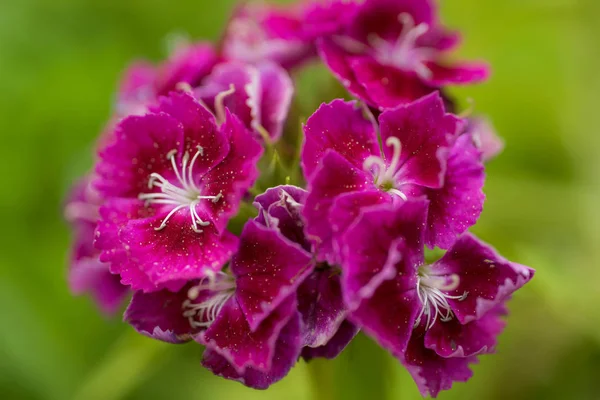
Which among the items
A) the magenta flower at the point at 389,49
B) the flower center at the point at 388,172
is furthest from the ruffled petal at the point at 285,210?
the magenta flower at the point at 389,49

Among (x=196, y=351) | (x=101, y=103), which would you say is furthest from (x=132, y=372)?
(x=101, y=103)

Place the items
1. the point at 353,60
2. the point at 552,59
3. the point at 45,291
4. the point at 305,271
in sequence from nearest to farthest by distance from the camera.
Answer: the point at 305,271, the point at 353,60, the point at 45,291, the point at 552,59

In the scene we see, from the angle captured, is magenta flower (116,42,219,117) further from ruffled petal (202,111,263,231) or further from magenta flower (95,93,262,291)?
ruffled petal (202,111,263,231)

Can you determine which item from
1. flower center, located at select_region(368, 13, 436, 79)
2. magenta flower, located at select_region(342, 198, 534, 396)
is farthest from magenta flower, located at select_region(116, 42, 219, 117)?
magenta flower, located at select_region(342, 198, 534, 396)

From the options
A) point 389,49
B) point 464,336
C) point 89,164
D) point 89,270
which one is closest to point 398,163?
point 464,336

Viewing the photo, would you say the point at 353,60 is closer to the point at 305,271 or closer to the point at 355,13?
the point at 355,13

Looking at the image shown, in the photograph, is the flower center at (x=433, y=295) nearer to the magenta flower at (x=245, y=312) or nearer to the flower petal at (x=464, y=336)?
the flower petal at (x=464, y=336)
